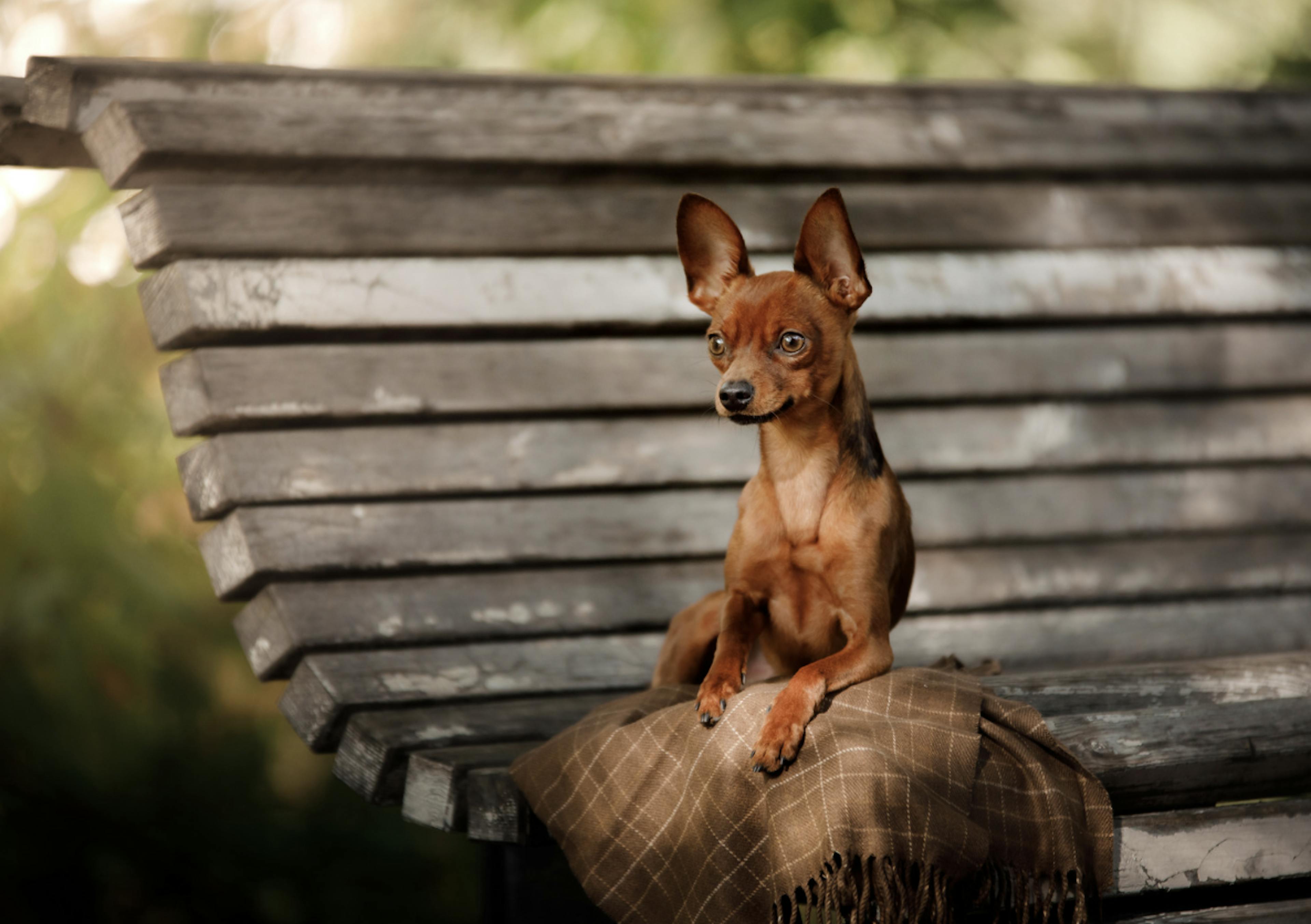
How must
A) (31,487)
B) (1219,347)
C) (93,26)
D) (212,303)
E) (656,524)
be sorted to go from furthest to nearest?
(93,26)
(31,487)
(1219,347)
(656,524)
(212,303)

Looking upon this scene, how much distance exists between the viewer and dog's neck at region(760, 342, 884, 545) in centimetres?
215

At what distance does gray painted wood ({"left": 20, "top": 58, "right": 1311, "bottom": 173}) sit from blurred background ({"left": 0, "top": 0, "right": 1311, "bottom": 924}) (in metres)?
0.90

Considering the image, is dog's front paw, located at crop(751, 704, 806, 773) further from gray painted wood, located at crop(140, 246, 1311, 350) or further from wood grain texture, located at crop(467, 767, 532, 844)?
gray painted wood, located at crop(140, 246, 1311, 350)

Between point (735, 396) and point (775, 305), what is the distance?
223 millimetres

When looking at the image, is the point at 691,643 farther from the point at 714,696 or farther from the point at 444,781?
the point at 444,781

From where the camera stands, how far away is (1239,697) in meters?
2.59

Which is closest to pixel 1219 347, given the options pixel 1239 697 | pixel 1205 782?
pixel 1239 697

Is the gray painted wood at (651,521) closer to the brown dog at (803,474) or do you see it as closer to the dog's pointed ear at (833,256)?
the brown dog at (803,474)

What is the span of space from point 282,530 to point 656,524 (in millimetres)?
981

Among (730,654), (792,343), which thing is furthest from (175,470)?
(792,343)

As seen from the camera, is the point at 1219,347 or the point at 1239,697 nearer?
the point at 1239,697

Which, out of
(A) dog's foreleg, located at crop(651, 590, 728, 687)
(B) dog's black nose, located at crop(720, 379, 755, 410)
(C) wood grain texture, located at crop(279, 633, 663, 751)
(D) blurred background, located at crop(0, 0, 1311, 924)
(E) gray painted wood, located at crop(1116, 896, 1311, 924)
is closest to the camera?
(B) dog's black nose, located at crop(720, 379, 755, 410)

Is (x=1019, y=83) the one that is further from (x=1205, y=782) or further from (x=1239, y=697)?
(x=1205, y=782)

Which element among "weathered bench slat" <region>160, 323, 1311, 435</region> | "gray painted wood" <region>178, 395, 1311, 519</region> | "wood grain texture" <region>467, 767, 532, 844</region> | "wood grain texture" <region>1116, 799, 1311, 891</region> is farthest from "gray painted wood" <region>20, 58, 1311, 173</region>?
"wood grain texture" <region>1116, 799, 1311, 891</region>
